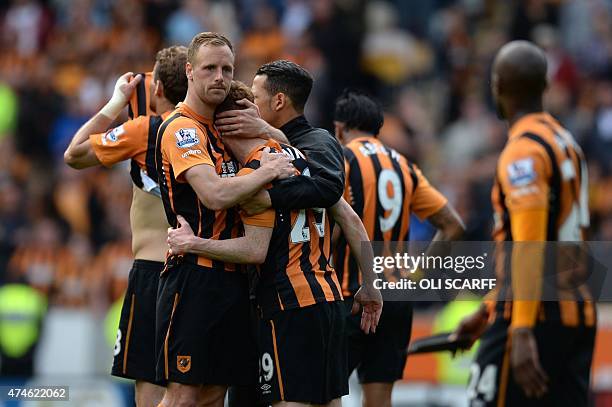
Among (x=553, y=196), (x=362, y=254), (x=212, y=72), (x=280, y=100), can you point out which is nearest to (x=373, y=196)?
(x=362, y=254)

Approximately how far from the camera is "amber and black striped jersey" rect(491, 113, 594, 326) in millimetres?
6801

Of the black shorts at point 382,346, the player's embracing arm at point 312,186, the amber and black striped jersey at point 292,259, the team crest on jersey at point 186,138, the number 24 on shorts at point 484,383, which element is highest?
the team crest on jersey at point 186,138

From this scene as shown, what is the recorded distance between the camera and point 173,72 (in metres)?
7.36

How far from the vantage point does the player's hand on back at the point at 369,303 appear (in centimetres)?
703

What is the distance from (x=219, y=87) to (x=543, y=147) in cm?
188

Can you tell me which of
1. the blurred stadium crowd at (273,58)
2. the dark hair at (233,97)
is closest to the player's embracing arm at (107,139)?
the dark hair at (233,97)

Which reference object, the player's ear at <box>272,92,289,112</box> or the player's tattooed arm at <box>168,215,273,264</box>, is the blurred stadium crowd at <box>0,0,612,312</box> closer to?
the player's ear at <box>272,92,289,112</box>

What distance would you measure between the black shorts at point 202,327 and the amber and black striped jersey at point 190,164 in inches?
4.1

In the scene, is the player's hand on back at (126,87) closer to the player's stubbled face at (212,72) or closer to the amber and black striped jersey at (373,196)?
the player's stubbled face at (212,72)

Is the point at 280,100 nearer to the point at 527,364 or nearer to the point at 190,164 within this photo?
the point at 190,164

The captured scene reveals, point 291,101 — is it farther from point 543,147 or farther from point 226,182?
point 543,147

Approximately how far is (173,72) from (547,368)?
2797 millimetres

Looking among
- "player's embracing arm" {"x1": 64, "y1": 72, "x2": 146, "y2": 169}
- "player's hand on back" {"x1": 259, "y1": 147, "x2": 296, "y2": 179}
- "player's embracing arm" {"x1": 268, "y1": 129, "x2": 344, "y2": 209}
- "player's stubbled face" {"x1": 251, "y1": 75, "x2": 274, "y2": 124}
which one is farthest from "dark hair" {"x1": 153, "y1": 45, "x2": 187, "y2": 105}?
"player's hand on back" {"x1": 259, "y1": 147, "x2": 296, "y2": 179}

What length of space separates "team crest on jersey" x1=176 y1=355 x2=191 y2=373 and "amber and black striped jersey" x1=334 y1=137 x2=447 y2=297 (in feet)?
6.23
